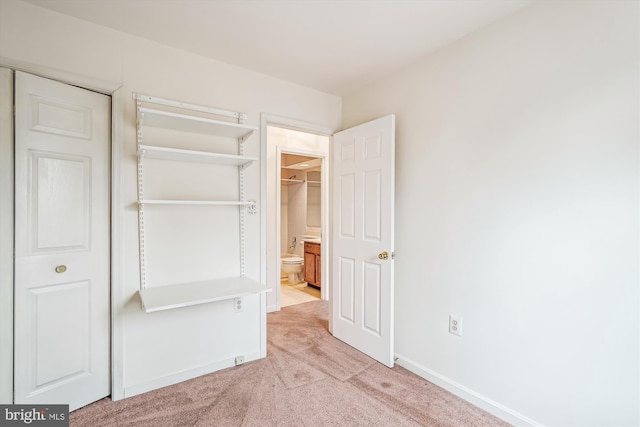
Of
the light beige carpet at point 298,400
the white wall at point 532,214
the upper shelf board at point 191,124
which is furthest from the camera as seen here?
the upper shelf board at point 191,124

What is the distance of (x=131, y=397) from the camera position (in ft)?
6.59

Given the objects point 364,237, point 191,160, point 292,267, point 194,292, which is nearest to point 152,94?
point 191,160

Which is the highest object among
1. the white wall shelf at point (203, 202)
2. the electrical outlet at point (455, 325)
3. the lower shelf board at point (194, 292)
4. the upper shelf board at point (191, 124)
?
the upper shelf board at point (191, 124)

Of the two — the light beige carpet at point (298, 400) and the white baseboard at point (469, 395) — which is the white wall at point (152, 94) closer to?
the light beige carpet at point (298, 400)

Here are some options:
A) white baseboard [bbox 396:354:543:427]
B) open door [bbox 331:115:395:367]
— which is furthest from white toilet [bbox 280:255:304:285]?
white baseboard [bbox 396:354:543:427]

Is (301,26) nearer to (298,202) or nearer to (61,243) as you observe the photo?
(61,243)

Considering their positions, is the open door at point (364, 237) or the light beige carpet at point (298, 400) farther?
the open door at point (364, 237)

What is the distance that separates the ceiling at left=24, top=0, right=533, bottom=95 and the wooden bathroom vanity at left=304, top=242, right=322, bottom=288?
2857 millimetres

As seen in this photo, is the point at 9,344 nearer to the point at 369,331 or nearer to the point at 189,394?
the point at 189,394

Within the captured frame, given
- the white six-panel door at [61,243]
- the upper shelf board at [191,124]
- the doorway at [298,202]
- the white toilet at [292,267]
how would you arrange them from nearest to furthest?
1. the white six-panel door at [61,243]
2. the upper shelf board at [191,124]
3. the doorway at [298,202]
4. the white toilet at [292,267]

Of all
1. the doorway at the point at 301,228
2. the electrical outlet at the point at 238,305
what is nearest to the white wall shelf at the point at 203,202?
the electrical outlet at the point at 238,305

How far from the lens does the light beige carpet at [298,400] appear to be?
179 cm

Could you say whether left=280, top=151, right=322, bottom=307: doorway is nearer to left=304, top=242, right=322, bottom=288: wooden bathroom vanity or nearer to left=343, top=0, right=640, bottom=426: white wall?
left=304, top=242, right=322, bottom=288: wooden bathroom vanity

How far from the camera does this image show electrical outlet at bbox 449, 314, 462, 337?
2061mm
